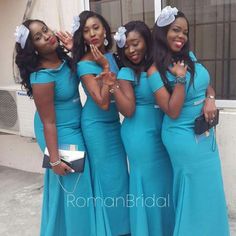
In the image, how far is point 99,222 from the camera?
2.39m

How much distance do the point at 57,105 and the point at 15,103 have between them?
1.70m

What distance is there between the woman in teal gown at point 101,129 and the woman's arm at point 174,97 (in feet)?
1.03

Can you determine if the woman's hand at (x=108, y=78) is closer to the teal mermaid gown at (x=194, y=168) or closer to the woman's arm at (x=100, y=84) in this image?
the woman's arm at (x=100, y=84)

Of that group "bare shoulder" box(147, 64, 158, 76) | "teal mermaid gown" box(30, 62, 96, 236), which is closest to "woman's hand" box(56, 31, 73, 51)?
"teal mermaid gown" box(30, 62, 96, 236)

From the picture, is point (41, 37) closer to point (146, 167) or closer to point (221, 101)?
point (146, 167)

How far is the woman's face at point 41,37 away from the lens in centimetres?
214

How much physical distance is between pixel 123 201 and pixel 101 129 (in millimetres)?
546

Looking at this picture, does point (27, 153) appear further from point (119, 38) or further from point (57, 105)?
point (119, 38)

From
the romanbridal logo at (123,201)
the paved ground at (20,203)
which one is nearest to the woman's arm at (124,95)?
the romanbridal logo at (123,201)

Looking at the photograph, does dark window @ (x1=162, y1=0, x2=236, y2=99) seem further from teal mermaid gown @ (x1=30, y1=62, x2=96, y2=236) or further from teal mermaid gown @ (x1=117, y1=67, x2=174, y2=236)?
teal mermaid gown @ (x1=30, y1=62, x2=96, y2=236)

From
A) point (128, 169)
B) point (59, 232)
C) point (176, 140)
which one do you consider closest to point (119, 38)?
point (176, 140)

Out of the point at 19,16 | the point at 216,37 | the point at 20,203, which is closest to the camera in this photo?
the point at 216,37

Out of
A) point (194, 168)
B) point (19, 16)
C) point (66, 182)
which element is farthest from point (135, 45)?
point (19, 16)

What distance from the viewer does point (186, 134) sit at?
2.04 metres
